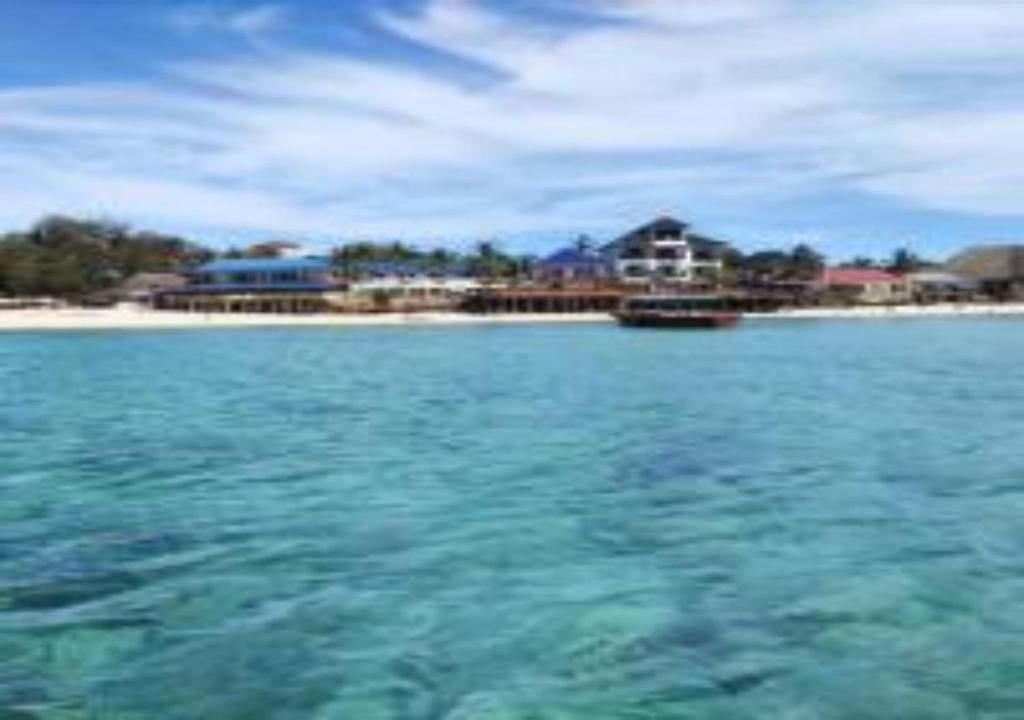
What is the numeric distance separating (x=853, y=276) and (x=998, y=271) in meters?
20.7

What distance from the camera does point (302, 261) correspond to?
151 metres

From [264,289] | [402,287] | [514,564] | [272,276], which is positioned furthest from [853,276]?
[514,564]

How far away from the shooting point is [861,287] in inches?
7008

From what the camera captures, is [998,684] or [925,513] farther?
[925,513]

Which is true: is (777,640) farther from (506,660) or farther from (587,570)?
(587,570)

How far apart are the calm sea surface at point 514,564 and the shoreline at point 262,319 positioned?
93.2 m

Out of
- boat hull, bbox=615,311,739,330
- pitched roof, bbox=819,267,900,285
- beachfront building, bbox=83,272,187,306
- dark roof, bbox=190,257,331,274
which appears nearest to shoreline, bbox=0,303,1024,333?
beachfront building, bbox=83,272,187,306

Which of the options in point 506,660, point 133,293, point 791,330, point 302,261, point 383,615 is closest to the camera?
point 506,660

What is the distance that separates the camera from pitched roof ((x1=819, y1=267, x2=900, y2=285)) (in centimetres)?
17650

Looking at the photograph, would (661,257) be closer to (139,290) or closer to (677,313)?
(677,313)

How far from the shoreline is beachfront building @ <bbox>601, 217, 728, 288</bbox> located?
8.46 meters

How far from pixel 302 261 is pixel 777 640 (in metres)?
141

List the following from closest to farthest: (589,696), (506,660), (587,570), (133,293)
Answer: (589,696) < (506,660) < (587,570) < (133,293)

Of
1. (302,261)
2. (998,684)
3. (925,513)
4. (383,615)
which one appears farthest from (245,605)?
(302,261)
